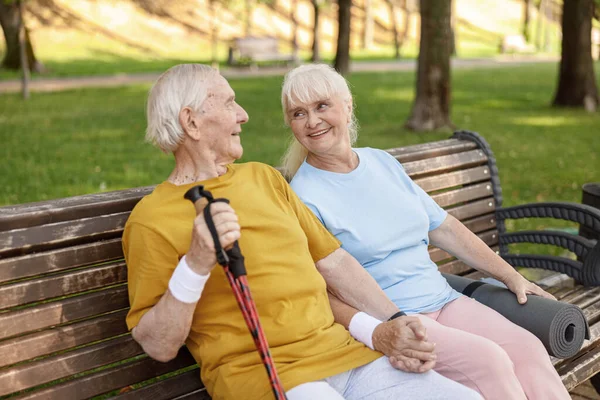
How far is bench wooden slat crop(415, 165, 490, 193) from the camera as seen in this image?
14.3ft

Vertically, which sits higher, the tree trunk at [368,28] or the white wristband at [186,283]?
the tree trunk at [368,28]

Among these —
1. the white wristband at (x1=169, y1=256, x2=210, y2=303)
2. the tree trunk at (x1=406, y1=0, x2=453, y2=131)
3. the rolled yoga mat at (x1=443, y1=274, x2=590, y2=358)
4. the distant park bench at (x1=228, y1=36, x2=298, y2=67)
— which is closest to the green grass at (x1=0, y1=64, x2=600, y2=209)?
the tree trunk at (x1=406, y1=0, x2=453, y2=131)

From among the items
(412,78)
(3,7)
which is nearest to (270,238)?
(412,78)

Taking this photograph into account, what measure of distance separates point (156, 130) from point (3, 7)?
81.8 ft

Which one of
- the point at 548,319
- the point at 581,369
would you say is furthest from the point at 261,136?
the point at 548,319

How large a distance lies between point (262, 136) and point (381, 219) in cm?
968

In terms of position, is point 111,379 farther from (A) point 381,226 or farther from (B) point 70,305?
(A) point 381,226

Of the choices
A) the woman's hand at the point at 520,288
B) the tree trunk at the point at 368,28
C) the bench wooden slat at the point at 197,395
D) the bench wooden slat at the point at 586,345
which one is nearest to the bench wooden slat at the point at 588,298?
the bench wooden slat at the point at 586,345

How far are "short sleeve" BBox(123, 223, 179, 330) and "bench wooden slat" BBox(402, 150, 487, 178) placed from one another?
6.17ft

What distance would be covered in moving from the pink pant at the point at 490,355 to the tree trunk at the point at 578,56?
13.7 meters

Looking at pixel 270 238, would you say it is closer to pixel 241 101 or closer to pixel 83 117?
pixel 83 117

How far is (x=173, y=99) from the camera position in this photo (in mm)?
2809

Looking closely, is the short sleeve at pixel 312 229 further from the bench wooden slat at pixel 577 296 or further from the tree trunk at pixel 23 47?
the tree trunk at pixel 23 47

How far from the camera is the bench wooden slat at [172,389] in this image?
288 centimetres
